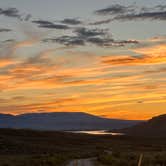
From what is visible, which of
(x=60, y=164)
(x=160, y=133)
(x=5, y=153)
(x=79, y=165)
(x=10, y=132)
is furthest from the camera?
(x=160, y=133)

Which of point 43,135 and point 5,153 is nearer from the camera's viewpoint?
point 5,153

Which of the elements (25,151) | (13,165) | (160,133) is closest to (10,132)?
(25,151)

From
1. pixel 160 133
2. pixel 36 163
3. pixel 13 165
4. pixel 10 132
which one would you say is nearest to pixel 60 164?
pixel 36 163

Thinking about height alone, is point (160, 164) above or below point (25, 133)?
below

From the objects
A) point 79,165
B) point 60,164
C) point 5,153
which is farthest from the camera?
point 5,153

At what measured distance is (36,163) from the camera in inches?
1506

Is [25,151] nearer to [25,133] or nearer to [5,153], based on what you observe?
[5,153]

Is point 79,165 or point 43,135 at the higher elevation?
point 43,135

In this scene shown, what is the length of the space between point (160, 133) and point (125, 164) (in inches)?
6445

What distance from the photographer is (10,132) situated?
101500 millimetres

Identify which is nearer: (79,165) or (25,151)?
(79,165)

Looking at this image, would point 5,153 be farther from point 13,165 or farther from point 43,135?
point 43,135

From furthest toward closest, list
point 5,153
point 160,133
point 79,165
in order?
point 160,133 → point 5,153 → point 79,165

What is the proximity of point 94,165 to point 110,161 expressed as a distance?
3.02m
